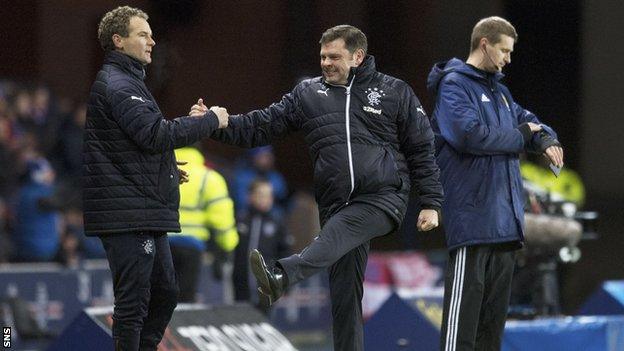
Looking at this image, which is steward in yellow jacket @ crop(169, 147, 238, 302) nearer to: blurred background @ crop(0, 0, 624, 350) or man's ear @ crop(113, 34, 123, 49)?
man's ear @ crop(113, 34, 123, 49)

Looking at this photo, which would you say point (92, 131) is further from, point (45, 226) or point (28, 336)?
point (45, 226)

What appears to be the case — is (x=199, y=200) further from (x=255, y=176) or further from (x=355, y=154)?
(x=255, y=176)

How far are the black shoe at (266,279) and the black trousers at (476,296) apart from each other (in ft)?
4.49

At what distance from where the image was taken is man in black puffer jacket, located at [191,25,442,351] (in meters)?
8.05

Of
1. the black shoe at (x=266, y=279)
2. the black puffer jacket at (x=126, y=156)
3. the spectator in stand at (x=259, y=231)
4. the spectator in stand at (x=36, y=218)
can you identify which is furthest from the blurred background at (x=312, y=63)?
the black shoe at (x=266, y=279)

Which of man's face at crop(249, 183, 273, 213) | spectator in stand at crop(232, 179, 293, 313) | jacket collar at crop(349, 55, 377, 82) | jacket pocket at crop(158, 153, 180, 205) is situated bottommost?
spectator in stand at crop(232, 179, 293, 313)

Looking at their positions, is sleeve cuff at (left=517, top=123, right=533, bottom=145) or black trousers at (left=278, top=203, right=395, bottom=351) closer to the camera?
black trousers at (left=278, top=203, right=395, bottom=351)

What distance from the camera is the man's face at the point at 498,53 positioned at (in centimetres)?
870

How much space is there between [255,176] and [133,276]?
32.1ft

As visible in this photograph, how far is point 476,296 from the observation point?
8500 millimetres

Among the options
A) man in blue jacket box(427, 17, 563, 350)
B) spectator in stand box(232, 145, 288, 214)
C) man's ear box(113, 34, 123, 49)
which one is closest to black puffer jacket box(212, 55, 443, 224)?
man in blue jacket box(427, 17, 563, 350)

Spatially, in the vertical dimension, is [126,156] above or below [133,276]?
above

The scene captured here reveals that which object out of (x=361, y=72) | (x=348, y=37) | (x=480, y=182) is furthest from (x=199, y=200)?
(x=348, y=37)

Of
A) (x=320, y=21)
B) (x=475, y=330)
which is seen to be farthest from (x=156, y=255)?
(x=320, y=21)
